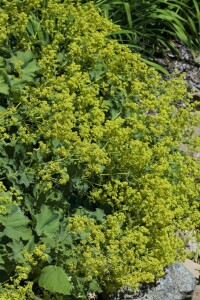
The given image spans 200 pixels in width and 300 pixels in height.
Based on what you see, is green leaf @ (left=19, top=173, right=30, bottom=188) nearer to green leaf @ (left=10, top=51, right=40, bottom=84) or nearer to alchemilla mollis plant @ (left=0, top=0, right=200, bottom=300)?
alchemilla mollis plant @ (left=0, top=0, right=200, bottom=300)

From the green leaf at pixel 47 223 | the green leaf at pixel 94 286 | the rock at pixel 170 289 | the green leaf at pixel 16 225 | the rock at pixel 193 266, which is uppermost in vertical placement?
the green leaf at pixel 16 225

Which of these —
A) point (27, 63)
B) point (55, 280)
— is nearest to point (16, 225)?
point (55, 280)

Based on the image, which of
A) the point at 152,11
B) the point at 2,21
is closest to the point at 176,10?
the point at 152,11

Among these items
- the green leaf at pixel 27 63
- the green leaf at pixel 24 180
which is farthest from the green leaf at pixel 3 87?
the green leaf at pixel 24 180

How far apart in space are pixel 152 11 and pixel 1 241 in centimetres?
449

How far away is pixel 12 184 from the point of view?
14.1ft

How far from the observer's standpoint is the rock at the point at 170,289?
4.61 meters

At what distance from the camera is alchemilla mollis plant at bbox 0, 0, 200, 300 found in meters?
4.04

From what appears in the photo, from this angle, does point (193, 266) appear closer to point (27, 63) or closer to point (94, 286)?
point (94, 286)

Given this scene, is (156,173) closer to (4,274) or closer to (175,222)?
(175,222)

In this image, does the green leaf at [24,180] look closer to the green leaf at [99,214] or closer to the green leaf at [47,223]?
the green leaf at [47,223]

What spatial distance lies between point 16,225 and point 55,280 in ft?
1.14

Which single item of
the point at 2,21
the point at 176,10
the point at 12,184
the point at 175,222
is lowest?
the point at 176,10

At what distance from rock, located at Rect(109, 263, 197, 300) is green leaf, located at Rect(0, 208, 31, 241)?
0.88m
